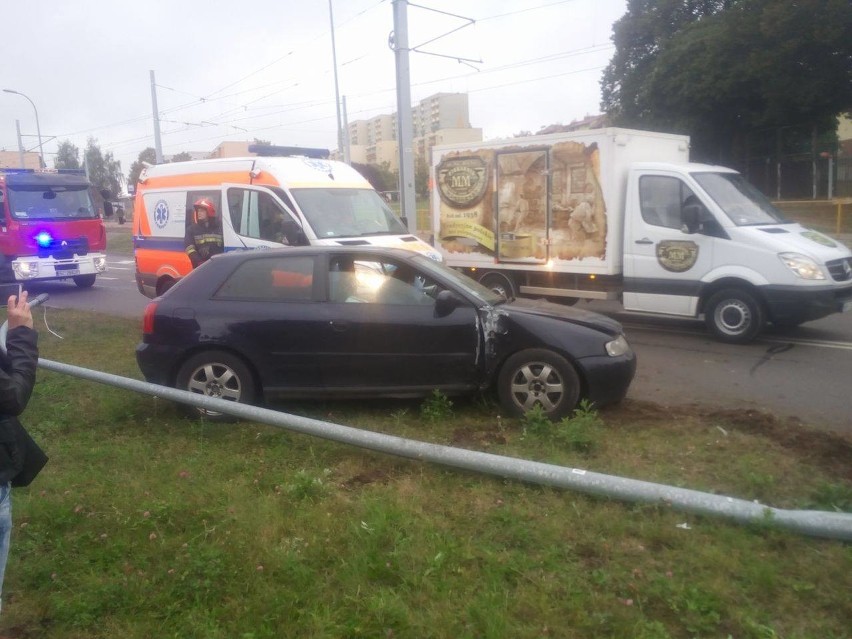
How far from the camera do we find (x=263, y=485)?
4941 millimetres

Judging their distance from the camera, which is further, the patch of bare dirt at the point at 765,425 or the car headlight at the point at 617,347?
the car headlight at the point at 617,347

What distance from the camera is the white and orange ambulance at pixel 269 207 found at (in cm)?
1046

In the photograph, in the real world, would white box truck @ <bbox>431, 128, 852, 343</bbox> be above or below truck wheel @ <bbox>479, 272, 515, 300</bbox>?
above


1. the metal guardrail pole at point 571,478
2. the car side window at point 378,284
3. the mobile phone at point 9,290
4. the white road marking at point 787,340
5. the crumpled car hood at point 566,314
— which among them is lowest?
the white road marking at point 787,340

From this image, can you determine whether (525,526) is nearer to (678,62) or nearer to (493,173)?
(493,173)

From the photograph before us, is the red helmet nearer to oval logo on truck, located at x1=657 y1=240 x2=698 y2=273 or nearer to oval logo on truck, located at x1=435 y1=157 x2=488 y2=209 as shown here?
oval logo on truck, located at x1=435 y1=157 x2=488 y2=209

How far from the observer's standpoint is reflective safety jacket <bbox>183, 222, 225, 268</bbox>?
10.4m

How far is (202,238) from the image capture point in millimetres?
10523

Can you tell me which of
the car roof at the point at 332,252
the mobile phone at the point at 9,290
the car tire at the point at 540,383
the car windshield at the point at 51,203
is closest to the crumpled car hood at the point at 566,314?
the car tire at the point at 540,383

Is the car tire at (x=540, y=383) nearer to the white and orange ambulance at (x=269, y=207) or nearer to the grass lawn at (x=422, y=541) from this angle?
the grass lawn at (x=422, y=541)

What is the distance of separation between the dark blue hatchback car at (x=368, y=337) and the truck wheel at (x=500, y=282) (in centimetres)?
536

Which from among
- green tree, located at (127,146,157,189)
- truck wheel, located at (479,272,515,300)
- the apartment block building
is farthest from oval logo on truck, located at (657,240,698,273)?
green tree, located at (127,146,157,189)

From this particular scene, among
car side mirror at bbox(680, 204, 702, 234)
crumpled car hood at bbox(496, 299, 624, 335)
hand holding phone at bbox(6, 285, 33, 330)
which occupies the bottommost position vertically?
crumpled car hood at bbox(496, 299, 624, 335)

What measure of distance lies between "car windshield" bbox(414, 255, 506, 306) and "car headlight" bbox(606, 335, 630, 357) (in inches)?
39.0
